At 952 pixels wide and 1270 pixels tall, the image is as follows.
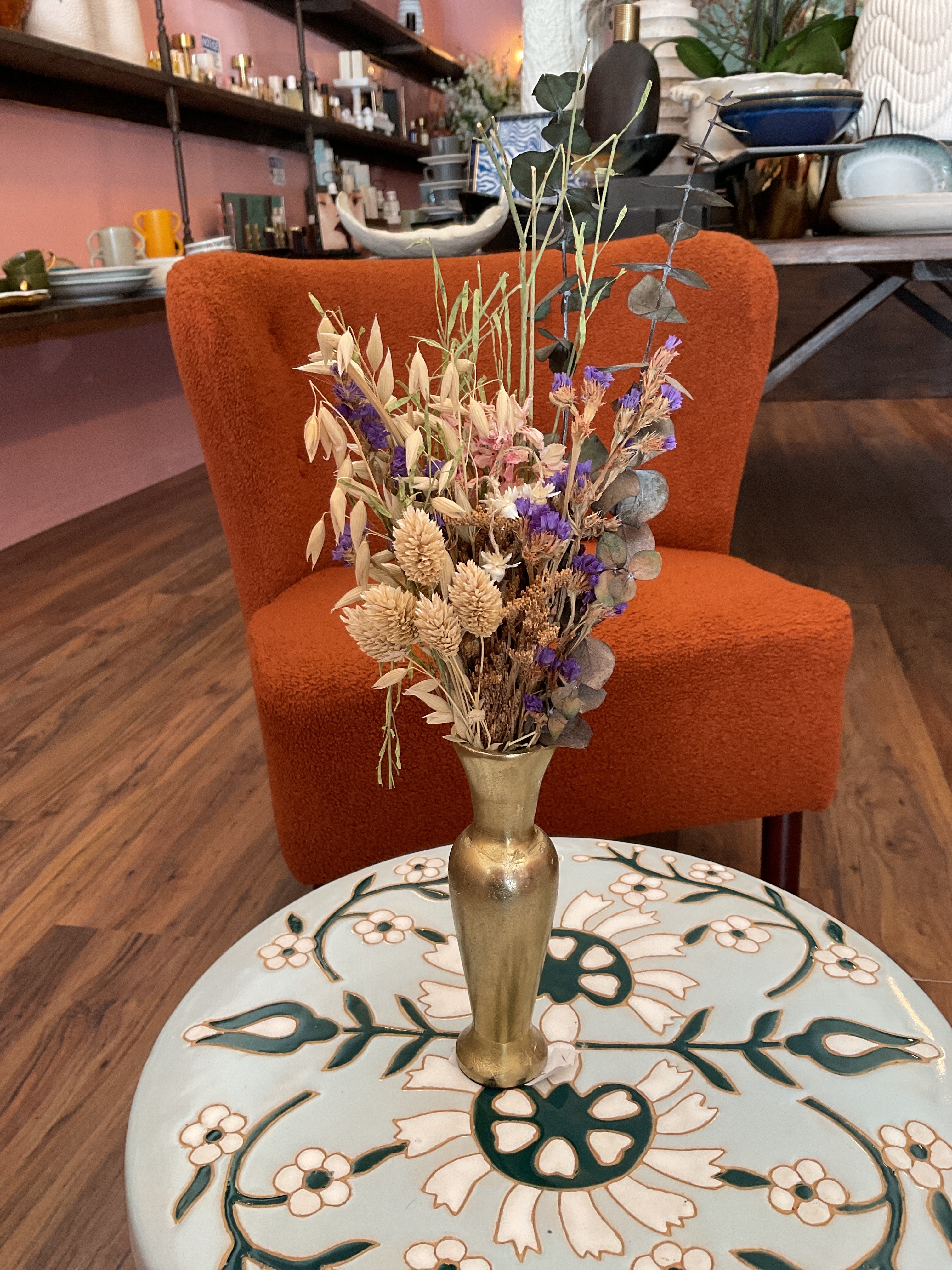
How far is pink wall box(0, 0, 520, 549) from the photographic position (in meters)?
2.98

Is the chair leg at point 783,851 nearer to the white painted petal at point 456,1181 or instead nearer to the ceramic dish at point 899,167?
the white painted petal at point 456,1181

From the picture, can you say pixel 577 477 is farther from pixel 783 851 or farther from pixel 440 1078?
pixel 783 851

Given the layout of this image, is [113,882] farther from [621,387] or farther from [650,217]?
[650,217]

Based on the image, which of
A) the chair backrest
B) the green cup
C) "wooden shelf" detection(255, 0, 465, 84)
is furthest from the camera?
"wooden shelf" detection(255, 0, 465, 84)

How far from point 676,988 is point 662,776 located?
20.2 inches

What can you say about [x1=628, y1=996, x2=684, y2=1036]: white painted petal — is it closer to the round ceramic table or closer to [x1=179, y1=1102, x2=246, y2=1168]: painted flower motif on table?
the round ceramic table

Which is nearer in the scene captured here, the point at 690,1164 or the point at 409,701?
the point at 690,1164

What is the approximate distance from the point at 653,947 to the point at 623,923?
0.03 meters

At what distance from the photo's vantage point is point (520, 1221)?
0.49 metres

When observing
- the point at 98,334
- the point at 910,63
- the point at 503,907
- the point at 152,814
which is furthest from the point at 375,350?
the point at 98,334

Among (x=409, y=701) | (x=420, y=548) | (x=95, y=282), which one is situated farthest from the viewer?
(x=95, y=282)

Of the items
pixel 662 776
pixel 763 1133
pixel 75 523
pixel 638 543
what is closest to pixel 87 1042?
pixel 662 776

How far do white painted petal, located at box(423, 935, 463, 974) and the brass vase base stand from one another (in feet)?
0.26

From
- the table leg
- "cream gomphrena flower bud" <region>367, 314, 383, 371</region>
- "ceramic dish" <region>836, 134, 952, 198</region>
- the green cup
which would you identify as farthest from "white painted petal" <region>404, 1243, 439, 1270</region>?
the green cup
